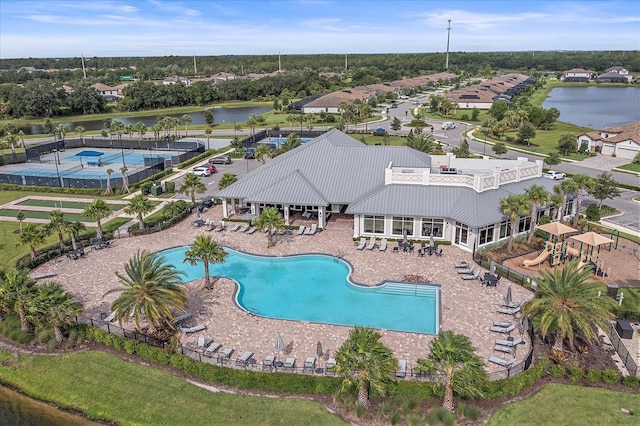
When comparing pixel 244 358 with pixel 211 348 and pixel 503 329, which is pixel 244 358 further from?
pixel 503 329

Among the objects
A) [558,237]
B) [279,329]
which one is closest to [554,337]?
[558,237]

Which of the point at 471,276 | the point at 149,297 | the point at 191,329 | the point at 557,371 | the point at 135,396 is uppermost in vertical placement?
the point at 149,297

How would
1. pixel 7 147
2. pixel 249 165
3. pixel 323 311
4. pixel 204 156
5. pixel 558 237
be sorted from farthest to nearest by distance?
pixel 7 147 → pixel 204 156 → pixel 249 165 → pixel 558 237 → pixel 323 311

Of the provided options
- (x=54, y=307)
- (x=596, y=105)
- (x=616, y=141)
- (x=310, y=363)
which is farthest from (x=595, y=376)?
(x=596, y=105)

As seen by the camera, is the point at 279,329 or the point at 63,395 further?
the point at 279,329

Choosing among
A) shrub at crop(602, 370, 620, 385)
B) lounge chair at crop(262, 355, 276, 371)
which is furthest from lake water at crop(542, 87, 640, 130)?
lounge chair at crop(262, 355, 276, 371)

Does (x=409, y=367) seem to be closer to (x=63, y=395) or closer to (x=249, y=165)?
(x=63, y=395)
